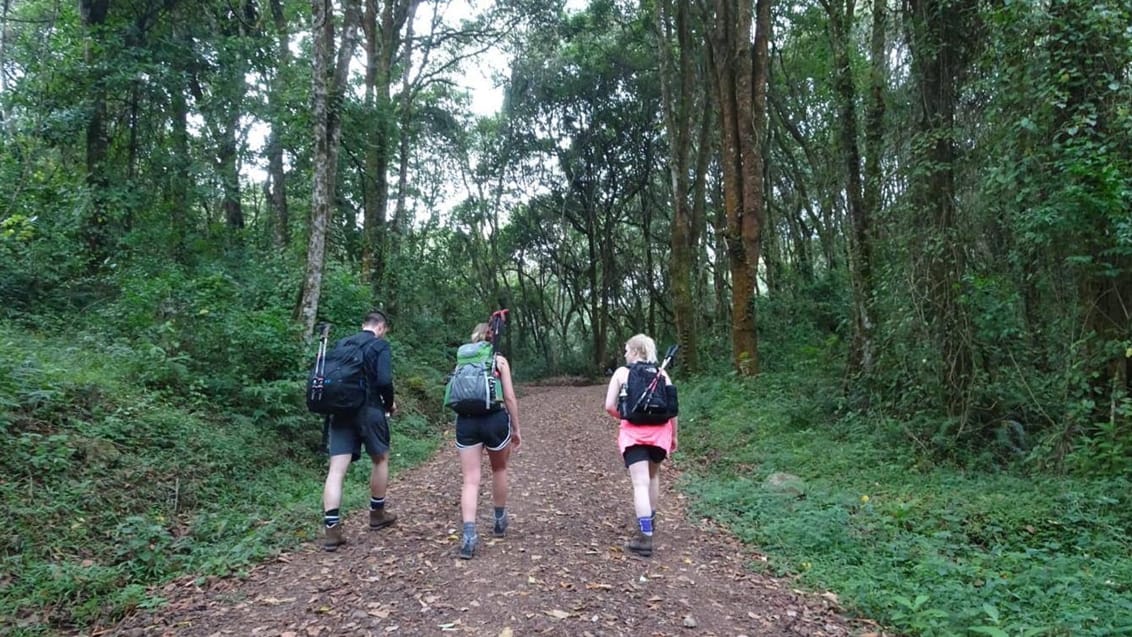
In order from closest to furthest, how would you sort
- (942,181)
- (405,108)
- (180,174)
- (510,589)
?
(510,589) < (942,181) < (180,174) < (405,108)

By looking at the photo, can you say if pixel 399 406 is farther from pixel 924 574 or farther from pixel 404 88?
pixel 404 88

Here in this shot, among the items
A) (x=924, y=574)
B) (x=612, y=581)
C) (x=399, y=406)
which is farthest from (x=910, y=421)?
(x=399, y=406)

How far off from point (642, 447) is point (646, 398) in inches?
16.8

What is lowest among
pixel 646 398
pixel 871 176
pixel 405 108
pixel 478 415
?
pixel 478 415

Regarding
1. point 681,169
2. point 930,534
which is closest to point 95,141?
point 681,169

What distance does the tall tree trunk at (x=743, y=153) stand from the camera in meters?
13.8

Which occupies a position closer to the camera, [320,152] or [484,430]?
[484,430]

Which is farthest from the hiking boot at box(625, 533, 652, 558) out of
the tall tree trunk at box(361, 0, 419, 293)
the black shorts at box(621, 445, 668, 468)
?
the tall tree trunk at box(361, 0, 419, 293)

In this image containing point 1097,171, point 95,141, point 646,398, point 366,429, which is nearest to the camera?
point 646,398

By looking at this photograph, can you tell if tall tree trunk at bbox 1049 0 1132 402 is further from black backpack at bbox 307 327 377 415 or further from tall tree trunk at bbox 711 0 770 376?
tall tree trunk at bbox 711 0 770 376

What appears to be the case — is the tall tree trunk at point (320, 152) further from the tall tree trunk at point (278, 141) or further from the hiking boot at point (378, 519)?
the hiking boot at point (378, 519)

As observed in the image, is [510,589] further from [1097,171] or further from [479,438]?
[1097,171]

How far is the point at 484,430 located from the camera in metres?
5.41

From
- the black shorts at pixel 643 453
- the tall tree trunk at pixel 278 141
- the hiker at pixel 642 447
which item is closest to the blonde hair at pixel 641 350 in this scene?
the hiker at pixel 642 447
